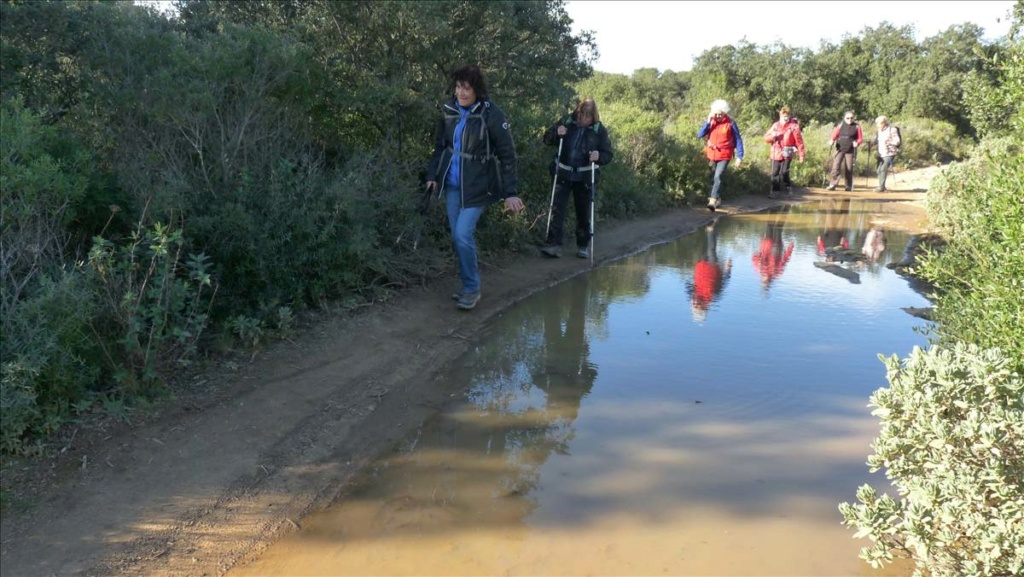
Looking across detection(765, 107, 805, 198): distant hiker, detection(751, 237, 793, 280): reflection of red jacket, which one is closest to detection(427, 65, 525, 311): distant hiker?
detection(751, 237, 793, 280): reflection of red jacket

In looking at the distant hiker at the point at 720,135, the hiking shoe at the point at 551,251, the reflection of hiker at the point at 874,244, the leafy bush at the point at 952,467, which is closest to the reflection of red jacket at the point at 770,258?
the reflection of hiker at the point at 874,244

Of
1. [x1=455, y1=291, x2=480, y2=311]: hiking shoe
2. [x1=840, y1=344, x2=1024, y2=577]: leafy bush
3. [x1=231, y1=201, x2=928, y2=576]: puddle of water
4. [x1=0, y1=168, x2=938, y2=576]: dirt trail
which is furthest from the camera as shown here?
[x1=455, y1=291, x2=480, y2=311]: hiking shoe

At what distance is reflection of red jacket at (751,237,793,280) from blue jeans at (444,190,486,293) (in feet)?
13.0

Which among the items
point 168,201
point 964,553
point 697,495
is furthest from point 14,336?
point 964,553

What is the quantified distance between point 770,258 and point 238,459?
7.98 metres

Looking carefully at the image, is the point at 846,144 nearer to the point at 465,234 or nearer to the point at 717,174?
the point at 717,174

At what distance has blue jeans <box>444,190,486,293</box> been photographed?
6.75 metres

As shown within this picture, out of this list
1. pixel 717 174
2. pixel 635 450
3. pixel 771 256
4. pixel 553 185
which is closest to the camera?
pixel 635 450

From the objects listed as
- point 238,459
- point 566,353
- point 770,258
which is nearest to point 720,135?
point 770,258

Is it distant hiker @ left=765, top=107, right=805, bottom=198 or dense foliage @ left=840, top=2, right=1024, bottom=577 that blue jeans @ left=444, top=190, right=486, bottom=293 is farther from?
distant hiker @ left=765, top=107, right=805, bottom=198

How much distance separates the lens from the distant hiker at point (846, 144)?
18.1 metres

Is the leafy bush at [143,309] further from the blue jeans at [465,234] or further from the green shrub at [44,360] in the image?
the blue jeans at [465,234]

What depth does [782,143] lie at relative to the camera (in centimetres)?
1641

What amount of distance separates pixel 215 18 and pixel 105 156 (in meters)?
2.95
